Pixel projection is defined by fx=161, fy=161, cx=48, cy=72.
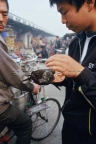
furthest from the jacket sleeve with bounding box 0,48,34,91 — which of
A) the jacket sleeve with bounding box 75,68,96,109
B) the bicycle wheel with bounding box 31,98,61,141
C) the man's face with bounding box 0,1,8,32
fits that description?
the bicycle wheel with bounding box 31,98,61,141

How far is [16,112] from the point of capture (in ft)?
6.84

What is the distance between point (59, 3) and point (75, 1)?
0.46 feet

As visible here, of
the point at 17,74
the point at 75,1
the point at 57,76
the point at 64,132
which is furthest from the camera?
the point at 17,74

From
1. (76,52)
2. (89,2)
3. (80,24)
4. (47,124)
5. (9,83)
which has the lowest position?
(47,124)

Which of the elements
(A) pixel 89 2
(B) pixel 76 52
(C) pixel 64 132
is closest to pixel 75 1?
(A) pixel 89 2

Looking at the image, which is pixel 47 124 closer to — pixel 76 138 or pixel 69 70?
pixel 76 138

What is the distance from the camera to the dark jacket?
1033 mm

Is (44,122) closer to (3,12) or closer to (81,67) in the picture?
(3,12)

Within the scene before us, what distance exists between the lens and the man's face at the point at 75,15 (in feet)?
3.95

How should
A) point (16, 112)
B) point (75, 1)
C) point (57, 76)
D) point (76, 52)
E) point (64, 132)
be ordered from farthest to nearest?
point (16, 112) < point (64, 132) < point (76, 52) < point (57, 76) < point (75, 1)

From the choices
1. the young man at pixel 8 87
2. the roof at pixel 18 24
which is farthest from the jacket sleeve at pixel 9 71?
the roof at pixel 18 24

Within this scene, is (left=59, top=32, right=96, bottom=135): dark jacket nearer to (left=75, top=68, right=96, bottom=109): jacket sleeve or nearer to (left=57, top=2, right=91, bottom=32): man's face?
(left=75, top=68, right=96, bottom=109): jacket sleeve

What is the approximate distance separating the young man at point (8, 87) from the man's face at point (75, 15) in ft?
2.54

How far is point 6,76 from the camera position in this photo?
1769mm
